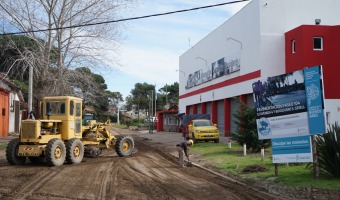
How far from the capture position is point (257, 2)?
34.9 meters

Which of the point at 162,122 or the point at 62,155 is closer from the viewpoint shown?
the point at 62,155

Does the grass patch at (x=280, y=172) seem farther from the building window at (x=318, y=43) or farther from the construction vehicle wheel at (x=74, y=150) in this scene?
the building window at (x=318, y=43)

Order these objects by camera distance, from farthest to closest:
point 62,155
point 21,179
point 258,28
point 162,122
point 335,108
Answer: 1. point 162,122
2. point 258,28
3. point 335,108
4. point 62,155
5. point 21,179

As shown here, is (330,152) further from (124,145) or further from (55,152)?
(124,145)

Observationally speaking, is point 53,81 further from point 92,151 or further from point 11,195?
point 11,195

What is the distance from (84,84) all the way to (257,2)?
15.7m

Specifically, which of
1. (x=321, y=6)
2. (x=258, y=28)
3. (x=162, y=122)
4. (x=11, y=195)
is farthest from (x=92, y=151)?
(x=162, y=122)

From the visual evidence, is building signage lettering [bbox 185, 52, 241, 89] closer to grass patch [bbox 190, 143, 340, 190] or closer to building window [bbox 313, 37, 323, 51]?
building window [bbox 313, 37, 323, 51]

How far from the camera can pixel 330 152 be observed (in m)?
12.3

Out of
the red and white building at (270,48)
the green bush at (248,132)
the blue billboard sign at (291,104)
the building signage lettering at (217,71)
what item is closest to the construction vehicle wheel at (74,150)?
the green bush at (248,132)

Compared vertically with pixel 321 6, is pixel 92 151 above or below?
below

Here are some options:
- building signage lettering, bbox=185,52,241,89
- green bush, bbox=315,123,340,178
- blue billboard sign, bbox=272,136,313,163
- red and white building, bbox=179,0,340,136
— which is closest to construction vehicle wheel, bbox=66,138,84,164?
blue billboard sign, bbox=272,136,313,163

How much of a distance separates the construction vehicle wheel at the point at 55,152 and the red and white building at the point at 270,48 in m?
19.8

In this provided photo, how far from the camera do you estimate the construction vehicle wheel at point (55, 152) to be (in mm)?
17031
